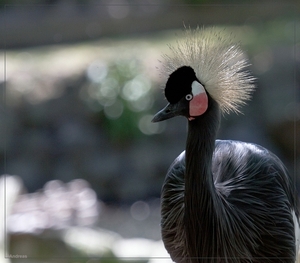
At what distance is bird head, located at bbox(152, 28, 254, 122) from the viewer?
1.04 m

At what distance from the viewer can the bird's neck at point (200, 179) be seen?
3.47 feet

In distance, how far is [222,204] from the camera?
44.2 inches

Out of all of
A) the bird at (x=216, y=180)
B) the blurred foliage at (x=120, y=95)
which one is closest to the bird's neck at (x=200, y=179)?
the bird at (x=216, y=180)

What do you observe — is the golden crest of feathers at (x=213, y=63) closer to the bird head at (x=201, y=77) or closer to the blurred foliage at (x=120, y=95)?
the bird head at (x=201, y=77)

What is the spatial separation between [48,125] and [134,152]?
0.58 metres

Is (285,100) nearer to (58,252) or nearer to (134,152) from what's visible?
(134,152)

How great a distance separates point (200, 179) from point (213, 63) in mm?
250

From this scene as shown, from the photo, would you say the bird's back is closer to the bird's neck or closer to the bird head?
the bird's neck

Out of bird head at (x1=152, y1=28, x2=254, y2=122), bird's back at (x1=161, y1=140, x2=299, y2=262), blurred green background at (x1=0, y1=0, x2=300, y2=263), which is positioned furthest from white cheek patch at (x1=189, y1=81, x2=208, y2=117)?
blurred green background at (x1=0, y1=0, x2=300, y2=263)

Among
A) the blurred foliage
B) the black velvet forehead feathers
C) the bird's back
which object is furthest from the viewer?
the blurred foliage

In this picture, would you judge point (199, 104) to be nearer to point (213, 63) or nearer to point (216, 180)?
point (213, 63)

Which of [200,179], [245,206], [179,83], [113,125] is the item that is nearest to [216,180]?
[245,206]

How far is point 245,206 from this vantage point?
3.94 ft

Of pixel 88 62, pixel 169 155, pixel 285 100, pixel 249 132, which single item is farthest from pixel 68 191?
pixel 285 100
